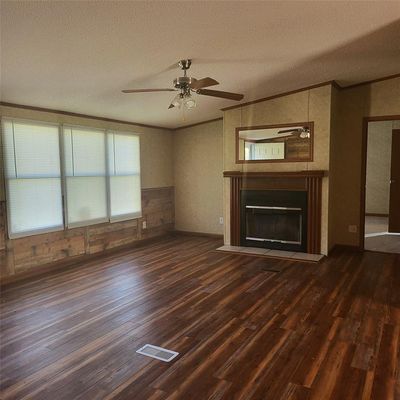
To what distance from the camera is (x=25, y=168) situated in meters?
4.41

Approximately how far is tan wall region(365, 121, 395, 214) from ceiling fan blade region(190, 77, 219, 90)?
21.8 ft

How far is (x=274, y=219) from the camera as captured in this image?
565 cm

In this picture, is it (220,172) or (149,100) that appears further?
(220,172)

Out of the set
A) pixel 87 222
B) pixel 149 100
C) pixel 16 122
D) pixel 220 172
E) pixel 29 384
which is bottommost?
pixel 29 384

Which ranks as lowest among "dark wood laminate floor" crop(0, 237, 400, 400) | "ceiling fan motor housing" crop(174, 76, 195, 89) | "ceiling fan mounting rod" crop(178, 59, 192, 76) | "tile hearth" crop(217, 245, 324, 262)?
"dark wood laminate floor" crop(0, 237, 400, 400)

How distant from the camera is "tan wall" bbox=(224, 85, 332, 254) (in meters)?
5.14

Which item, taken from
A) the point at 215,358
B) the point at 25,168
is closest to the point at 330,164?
the point at 215,358

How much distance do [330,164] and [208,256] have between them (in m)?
2.29

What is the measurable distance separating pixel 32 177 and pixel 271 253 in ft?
11.7

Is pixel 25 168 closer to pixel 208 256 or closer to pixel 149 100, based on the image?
pixel 149 100

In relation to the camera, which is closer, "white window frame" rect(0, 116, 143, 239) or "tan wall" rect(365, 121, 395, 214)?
"white window frame" rect(0, 116, 143, 239)

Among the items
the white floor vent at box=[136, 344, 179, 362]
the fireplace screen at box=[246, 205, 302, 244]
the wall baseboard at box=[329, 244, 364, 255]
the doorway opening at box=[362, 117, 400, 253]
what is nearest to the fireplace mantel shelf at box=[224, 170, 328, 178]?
the fireplace screen at box=[246, 205, 302, 244]

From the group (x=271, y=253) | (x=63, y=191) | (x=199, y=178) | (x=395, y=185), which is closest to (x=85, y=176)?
(x=63, y=191)

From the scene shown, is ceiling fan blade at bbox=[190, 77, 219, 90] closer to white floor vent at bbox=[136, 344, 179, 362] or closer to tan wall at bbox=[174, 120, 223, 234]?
white floor vent at bbox=[136, 344, 179, 362]
